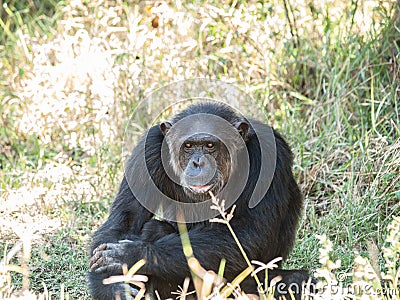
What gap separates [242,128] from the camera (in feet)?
17.3

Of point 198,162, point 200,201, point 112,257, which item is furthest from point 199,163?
point 112,257

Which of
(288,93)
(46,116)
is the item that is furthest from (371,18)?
(46,116)

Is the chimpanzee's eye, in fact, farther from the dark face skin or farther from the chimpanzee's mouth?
the chimpanzee's mouth

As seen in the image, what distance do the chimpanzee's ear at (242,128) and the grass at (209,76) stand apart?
1270mm

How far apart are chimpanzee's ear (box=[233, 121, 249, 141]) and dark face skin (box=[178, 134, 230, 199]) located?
0.16 m

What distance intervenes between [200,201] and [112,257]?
87cm

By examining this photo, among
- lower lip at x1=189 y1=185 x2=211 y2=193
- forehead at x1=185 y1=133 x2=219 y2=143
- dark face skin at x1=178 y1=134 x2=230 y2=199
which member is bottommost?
lower lip at x1=189 y1=185 x2=211 y2=193

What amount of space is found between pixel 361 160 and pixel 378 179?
1.15ft

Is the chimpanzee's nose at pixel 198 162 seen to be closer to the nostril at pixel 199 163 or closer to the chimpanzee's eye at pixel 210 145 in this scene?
the nostril at pixel 199 163

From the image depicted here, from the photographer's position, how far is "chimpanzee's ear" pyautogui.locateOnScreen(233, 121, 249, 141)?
5.25 metres

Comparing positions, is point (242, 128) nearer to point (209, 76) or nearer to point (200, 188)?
point (200, 188)

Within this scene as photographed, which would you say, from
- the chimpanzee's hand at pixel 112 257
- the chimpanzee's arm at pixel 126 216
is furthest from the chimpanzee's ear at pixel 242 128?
the chimpanzee's hand at pixel 112 257

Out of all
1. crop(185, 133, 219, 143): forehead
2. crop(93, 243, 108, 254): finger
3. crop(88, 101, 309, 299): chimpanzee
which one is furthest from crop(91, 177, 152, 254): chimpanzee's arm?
crop(185, 133, 219, 143): forehead

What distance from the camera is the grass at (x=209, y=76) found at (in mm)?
6465
